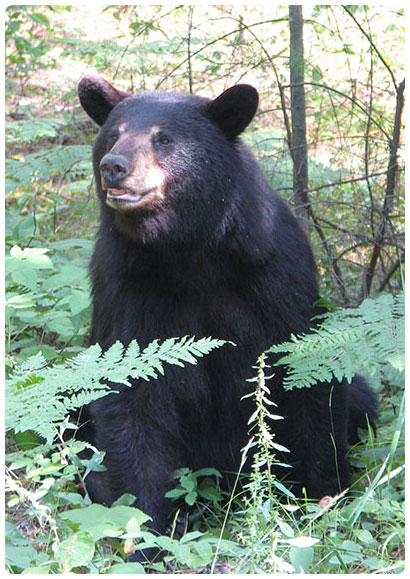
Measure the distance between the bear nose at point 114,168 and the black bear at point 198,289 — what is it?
0.24 metres

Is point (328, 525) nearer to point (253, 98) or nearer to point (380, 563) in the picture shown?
point (380, 563)

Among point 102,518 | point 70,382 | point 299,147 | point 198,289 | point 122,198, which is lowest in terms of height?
point 102,518

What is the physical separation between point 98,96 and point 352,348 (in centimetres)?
227

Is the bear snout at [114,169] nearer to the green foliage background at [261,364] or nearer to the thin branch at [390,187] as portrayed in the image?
the green foliage background at [261,364]

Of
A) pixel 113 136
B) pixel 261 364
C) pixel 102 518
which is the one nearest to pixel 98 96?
pixel 113 136

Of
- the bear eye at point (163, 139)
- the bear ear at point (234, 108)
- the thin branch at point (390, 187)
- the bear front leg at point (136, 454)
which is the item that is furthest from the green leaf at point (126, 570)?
the thin branch at point (390, 187)

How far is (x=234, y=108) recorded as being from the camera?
180 inches

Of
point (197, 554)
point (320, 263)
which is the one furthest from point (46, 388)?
point (320, 263)

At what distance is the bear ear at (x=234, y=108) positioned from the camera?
14.8ft

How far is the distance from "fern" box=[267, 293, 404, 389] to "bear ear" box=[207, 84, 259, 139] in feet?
4.32

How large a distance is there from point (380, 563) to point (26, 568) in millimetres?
1498

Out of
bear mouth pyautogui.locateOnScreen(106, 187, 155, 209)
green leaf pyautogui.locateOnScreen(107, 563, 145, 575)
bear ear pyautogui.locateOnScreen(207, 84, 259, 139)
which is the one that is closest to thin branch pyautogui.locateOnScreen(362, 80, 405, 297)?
bear ear pyautogui.locateOnScreen(207, 84, 259, 139)

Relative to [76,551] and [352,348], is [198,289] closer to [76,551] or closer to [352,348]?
[352,348]

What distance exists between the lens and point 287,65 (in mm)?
6676
